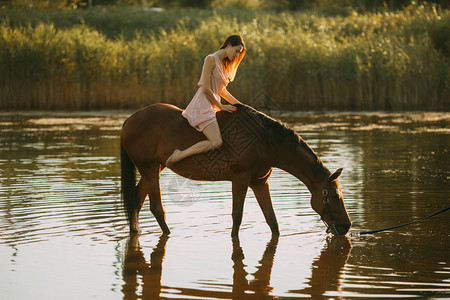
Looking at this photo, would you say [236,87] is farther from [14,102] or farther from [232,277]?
[232,277]

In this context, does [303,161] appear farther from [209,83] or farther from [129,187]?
→ [129,187]

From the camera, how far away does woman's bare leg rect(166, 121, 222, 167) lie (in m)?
7.54

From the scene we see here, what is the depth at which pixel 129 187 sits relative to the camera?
823 centimetres

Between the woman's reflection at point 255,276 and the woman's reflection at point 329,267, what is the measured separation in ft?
0.95

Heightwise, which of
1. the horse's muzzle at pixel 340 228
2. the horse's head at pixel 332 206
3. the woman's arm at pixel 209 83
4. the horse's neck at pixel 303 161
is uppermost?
the woman's arm at pixel 209 83

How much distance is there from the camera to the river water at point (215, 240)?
586 cm

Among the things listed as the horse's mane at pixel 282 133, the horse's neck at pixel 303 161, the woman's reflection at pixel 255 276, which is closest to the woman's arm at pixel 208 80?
the horse's mane at pixel 282 133

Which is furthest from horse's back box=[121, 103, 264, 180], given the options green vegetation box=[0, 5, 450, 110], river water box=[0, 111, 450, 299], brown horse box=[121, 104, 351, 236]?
green vegetation box=[0, 5, 450, 110]

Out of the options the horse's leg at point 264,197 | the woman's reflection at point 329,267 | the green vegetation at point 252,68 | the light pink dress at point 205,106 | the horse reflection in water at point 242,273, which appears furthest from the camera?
the green vegetation at point 252,68

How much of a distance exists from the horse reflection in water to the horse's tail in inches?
16.9

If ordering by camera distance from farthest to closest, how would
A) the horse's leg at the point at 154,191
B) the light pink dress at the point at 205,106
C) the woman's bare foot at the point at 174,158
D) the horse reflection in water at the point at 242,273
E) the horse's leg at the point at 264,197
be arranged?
the horse's leg at the point at 154,191
the horse's leg at the point at 264,197
the woman's bare foot at the point at 174,158
the light pink dress at the point at 205,106
the horse reflection in water at the point at 242,273

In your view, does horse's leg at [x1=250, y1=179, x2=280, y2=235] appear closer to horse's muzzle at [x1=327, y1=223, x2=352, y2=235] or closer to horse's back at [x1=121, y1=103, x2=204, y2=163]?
horse's muzzle at [x1=327, y1=223, x2=352, y2=235]

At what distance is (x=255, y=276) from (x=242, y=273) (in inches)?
5.6

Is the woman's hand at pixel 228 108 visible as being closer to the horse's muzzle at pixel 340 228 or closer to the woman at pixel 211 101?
the woman at pixel 211 101
